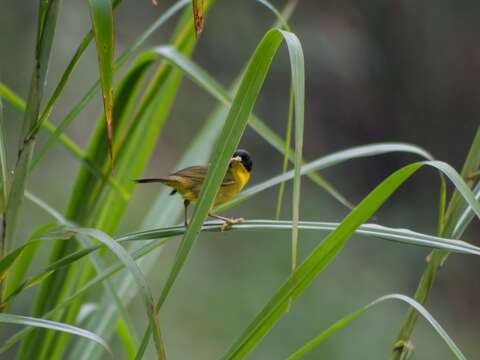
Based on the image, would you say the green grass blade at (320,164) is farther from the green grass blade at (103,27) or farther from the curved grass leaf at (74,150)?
the green grass blade at (103,27)

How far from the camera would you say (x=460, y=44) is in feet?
25.0

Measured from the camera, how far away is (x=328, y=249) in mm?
1107

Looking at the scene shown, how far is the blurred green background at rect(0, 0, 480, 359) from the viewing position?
5.46m

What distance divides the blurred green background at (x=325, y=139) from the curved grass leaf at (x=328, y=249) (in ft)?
13.3

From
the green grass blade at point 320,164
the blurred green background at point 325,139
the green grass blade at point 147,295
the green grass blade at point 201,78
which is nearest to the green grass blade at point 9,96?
the green grass blade at point 201,78

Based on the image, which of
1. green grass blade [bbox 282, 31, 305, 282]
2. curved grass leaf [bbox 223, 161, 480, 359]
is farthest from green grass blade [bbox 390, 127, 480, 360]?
green grass blade [bbox 282, 31, 305, 282]

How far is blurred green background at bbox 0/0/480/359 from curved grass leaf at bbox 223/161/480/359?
4.05 metres

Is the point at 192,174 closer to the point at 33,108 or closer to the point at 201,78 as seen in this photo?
the point at 201,78

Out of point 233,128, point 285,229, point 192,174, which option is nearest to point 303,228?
point 285,229

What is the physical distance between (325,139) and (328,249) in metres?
7.04

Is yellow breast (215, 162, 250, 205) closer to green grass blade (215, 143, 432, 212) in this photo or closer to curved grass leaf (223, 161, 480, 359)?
green grass blade (215, 143, 432, 212)

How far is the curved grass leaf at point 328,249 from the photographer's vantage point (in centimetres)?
108

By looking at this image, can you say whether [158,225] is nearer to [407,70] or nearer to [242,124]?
[242,124]

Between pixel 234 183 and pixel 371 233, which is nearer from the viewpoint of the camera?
pixel 371 233
